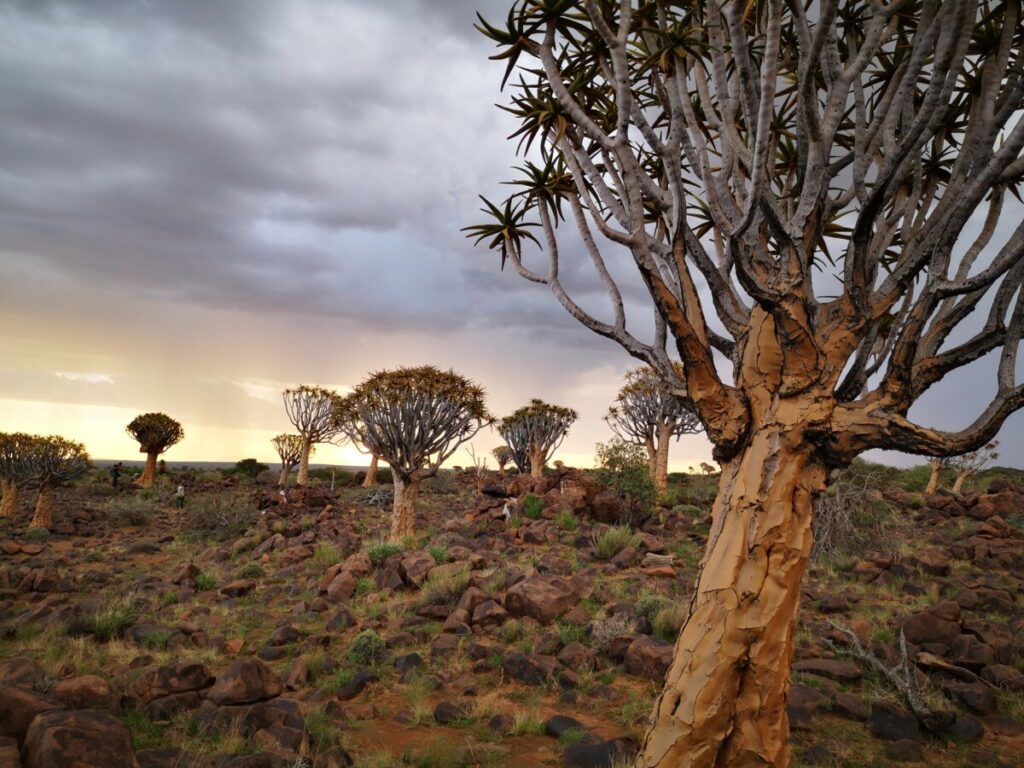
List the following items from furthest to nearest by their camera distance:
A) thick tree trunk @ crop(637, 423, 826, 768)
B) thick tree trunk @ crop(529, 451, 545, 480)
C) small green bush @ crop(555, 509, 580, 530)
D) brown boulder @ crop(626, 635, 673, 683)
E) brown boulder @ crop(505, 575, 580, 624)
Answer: thick tree trunk @ crop(529, 451, 545, 480) → small green bush @ crop(555, 509, 580, 530) → brown boulder @ crop(505, 575, 580, 624) → brown boulder @ crop(626, 635, 673, 683) → thick tree trunk @ crop(637, 423, 826, 768)

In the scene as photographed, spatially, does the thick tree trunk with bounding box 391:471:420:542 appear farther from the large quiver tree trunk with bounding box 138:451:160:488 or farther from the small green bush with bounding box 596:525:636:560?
the large quiver tree trunk with bounding box 138:451:160:488

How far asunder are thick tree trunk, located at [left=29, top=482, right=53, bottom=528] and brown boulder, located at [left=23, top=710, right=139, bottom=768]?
19.2 metres

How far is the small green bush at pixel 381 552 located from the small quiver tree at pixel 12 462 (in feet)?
50.3

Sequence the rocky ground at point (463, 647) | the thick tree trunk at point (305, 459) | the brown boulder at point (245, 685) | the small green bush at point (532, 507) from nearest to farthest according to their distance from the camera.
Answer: the rocky ground at point (463, 647) → the brown boulder at point (245, 685) → the small green bush at point (532, 507) → the thick tree trunk at point (305, 459)

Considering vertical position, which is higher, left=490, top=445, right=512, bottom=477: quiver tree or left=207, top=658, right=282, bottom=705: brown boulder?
left=490, top=445, right=512, bottom=477: quiver tree

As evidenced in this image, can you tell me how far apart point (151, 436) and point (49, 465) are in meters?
10.7

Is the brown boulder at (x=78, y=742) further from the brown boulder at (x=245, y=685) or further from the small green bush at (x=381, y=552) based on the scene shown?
the small green bush at (x=381, y=552)

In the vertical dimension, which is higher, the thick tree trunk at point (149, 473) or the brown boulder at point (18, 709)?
the thick tree trunk at point (149, 473)

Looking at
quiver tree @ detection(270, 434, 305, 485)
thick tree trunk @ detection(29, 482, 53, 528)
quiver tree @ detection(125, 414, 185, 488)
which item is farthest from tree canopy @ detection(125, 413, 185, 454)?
thick tree trunk @ detection(29, 482, 53, 528)

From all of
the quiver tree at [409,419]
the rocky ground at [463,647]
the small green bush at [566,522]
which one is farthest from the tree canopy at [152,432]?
the small green bush at [566,522]

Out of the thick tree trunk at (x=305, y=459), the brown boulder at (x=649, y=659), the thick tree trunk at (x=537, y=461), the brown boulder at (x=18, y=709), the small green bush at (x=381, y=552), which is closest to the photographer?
the brown boulder at (x=18, y=709)

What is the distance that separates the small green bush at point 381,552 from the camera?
13.5m

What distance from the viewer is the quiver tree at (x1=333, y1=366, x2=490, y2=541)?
664 inches

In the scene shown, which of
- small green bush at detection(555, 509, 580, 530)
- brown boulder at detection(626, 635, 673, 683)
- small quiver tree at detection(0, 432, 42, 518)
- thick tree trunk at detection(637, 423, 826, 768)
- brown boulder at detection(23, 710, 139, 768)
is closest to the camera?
brown boulder at detection(23, 710, 139, 768)
